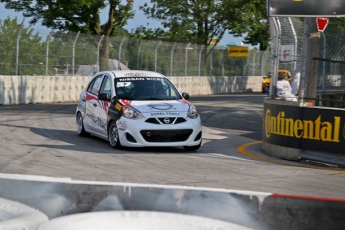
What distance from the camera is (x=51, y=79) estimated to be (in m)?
28.5

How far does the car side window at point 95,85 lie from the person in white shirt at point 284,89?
11.7 ft

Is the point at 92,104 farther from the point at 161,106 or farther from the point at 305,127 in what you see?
the point at 305,127

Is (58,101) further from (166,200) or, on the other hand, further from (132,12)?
(166,200)

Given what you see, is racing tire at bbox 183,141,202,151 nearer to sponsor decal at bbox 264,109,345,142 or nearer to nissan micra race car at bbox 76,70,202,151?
A: nissan micra race car at bbox 76,70,202,151

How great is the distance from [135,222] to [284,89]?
8.86 meters

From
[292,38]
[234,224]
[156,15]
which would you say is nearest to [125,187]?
[234,224]

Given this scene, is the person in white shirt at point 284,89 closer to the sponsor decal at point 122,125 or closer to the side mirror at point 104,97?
the sponsor decal at point 122,125

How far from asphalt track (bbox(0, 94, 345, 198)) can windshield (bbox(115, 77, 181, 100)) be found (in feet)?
3.25

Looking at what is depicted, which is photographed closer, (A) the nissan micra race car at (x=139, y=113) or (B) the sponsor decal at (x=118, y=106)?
(A) the nissan micra race car at (x=139, y=113)

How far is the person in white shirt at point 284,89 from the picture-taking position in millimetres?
13367

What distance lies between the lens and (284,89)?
13.5 m

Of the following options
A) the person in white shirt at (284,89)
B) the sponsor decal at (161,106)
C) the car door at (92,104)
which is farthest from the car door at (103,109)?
the person in white shirt at (284,89)

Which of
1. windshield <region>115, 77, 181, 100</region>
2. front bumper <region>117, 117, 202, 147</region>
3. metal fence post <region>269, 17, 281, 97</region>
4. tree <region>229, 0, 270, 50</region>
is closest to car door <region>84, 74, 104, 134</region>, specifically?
windshield <region>115, 77, 181, 100</region>

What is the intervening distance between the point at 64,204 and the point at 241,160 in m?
7.57
